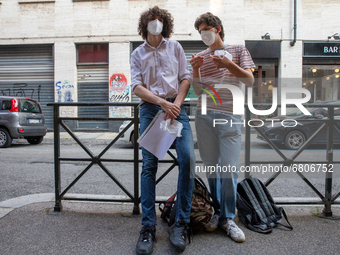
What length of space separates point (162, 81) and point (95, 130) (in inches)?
448

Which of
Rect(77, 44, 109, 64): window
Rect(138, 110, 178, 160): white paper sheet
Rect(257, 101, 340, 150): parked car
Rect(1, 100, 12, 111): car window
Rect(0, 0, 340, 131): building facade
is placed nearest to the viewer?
Rect(138, 110, 178, 160): white paper sheet

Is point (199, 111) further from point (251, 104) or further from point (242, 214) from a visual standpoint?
point (242, 214)

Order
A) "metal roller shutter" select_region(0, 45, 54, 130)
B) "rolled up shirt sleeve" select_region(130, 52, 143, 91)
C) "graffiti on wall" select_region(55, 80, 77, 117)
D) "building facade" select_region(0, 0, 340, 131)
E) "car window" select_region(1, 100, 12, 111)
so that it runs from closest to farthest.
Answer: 1. "rolled up shirt sleeve" select_region(130, 52, 143, 91)
2. "car window" select_region(1, 100, 12, 111)
3. "building facade" select_region(0, 0, 340, 131)
4. "graffiti on wall" select_region(55, 80, 77, 117)
5. "metal roller shutter" select_region(0, 45, 54, 130)

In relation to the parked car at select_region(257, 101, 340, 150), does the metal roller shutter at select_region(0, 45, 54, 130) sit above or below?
above

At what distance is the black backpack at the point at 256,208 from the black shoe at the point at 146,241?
3.05ft

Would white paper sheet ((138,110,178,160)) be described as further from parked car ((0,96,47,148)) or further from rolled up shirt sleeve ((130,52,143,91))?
parked car ((0,96,47,148))

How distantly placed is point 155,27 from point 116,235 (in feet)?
6.14

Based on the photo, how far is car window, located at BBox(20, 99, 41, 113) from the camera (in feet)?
30.0

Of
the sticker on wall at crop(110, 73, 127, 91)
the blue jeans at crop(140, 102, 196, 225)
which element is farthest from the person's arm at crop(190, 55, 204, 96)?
the sticker on wall at crop(110, 73, 127, 91)

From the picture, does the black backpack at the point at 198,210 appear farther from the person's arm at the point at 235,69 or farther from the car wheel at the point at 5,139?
the car wheel at the point at 5,139

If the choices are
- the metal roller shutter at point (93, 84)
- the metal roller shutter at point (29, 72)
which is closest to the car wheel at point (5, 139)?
the metal roller shutter at point (93, 84)

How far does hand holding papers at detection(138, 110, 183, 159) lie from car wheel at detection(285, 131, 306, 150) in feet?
4.30

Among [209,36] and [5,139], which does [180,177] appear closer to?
[209,36]

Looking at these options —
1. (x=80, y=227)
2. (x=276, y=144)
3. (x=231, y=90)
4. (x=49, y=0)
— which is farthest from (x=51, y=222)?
(x=49, y=0)
